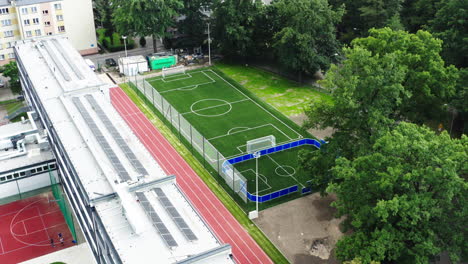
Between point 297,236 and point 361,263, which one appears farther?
point 297,236

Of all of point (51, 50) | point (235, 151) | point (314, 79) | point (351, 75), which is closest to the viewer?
point (351, 75)

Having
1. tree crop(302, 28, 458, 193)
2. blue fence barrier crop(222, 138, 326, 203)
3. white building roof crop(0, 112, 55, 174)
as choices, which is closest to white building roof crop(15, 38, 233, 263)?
white building roof crop(0, 112, 55, 174)

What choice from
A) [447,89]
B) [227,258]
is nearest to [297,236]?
[227,258]

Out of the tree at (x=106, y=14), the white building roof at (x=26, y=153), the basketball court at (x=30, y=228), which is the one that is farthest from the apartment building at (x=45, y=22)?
the basketball court at (x=30, y=228)

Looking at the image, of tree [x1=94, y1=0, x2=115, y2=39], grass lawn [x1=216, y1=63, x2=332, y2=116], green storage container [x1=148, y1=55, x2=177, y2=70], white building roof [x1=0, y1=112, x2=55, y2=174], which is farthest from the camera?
tree [x1=94, y1=0, x2=115, y2=39]

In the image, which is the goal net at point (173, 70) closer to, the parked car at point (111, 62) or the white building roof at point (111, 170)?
the parked car at point (111, 62)

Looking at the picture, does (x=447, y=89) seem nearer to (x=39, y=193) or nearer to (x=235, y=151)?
(x=235, y=151)

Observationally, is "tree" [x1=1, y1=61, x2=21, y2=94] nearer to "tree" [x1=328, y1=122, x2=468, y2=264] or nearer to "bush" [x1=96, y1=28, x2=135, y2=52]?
"bush" [x1=96, y1=28, x2=135, y2=52]
